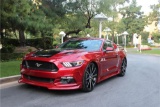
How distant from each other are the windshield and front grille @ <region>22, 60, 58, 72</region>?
5.02 ft

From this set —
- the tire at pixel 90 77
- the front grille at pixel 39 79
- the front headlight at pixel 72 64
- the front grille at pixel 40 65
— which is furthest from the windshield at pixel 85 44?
the front grille at pixel 39 79

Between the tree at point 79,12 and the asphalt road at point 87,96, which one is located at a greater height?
the tree at point 79,12

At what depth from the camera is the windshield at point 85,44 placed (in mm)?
6700

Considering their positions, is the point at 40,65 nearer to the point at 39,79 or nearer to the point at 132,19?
the point at 39,79

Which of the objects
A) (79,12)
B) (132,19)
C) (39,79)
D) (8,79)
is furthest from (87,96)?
(132,19)

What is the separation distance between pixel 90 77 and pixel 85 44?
1.35 meters

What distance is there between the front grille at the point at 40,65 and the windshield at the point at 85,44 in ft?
5.02

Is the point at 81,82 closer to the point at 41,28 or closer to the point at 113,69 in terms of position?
the point at 113,69

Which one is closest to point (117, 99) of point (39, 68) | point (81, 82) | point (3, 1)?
point (81, 82)

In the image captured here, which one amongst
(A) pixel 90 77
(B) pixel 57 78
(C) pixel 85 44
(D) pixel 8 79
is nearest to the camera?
(B) pixel 57 78

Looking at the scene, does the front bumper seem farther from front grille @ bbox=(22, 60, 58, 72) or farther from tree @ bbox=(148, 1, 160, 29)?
tree @ bbox=(148, 1, 160, 29)

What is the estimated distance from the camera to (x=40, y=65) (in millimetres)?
5520

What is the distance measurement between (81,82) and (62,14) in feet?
32.2

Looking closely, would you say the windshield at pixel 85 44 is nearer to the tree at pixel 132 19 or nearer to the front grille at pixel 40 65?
the front grille at pixel 40 65
